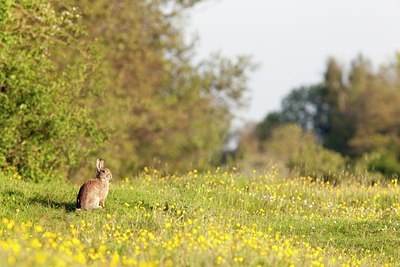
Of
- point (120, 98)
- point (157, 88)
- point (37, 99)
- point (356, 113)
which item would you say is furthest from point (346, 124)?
point (37, 99)

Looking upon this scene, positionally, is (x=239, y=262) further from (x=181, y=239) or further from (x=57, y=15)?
(x=57, y=15)

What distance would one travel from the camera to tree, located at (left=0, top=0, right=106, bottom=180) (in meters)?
22.6

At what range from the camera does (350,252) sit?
15.7 m

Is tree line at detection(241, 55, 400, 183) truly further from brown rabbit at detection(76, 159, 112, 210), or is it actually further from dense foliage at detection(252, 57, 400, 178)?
brown rabbit at detection(76, 159, 112, 210)

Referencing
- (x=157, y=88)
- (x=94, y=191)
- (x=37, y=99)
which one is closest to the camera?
(x=94, y=191)

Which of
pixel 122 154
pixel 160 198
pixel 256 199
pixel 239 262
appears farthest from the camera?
pixel 122 154

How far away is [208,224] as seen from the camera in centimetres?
1444

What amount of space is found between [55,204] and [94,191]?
4.51 feet

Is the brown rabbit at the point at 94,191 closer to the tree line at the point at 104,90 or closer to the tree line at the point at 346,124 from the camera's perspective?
the tree line at the point at 104,90

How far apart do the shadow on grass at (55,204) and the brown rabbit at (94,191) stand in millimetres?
481

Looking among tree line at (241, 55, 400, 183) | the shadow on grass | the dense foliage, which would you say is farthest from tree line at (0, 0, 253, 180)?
the dense foliage

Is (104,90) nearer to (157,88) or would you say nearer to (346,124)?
(157,88)

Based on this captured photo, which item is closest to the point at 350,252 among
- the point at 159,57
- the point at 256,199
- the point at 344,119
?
the point at 256,199

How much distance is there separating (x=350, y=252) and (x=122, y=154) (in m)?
20.4
